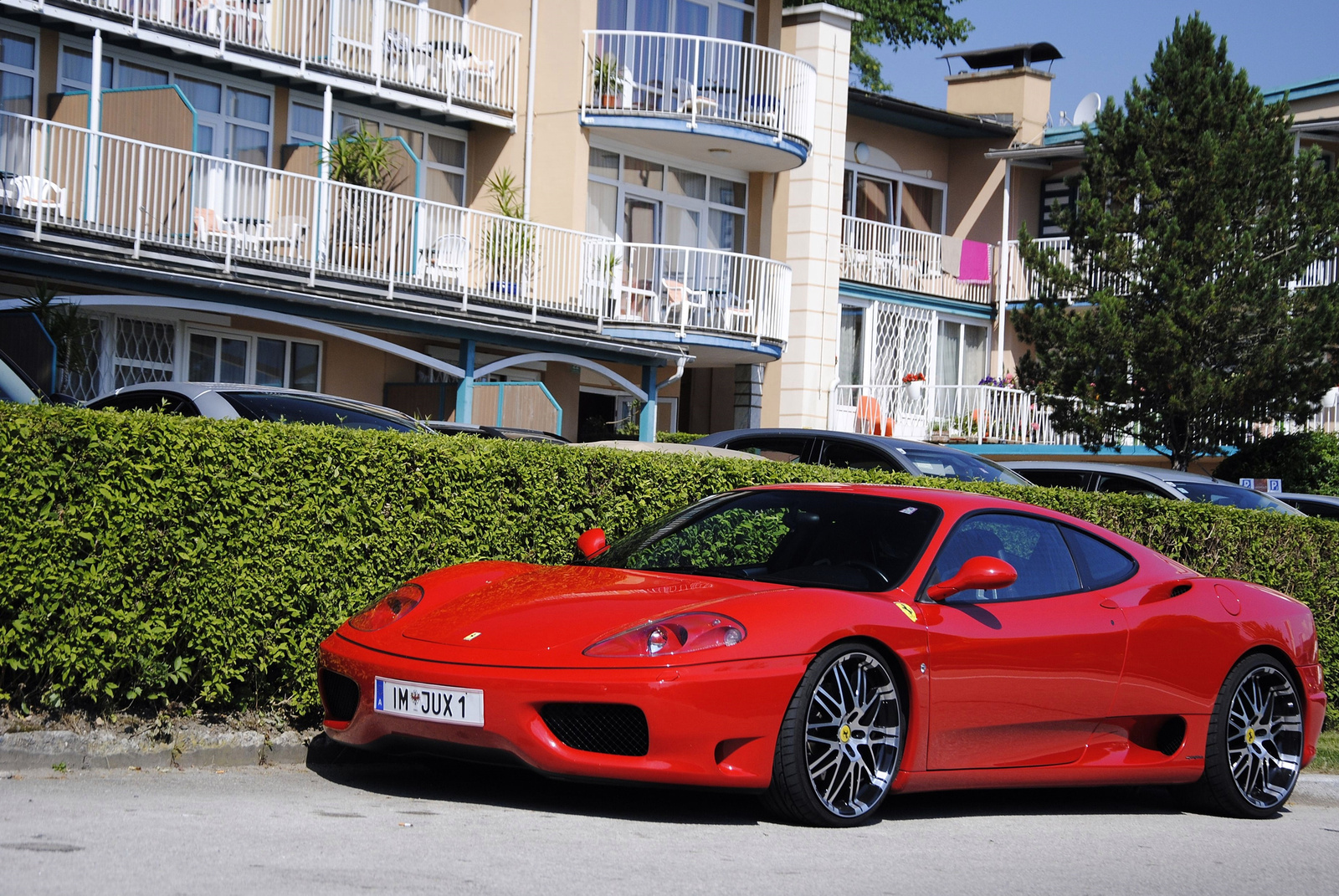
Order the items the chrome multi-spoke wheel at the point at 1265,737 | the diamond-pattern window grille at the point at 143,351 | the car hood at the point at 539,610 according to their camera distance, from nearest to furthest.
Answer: the car hood at the point at 539,610 < the chrome multi-spoke wheel at the point at 1265,737 < the diamond-pattern window grille at the point at 143,351

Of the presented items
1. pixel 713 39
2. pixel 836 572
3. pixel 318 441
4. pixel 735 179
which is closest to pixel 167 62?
pixel 713 39

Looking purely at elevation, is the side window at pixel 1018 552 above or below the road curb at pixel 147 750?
above

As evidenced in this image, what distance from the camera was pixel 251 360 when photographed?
19.8 meters

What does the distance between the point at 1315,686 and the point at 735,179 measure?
2012 centimetres

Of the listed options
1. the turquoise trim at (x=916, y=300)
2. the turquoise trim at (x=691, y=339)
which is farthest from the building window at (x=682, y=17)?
the turquoise trim at (x=916, y=300)

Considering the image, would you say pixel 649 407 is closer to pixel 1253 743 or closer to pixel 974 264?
pixel 974 264

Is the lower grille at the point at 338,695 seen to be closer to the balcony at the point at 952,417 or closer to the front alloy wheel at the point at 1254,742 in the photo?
the front alloy wheel at the point at 1254,742

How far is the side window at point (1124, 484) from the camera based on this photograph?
1449 centimetres

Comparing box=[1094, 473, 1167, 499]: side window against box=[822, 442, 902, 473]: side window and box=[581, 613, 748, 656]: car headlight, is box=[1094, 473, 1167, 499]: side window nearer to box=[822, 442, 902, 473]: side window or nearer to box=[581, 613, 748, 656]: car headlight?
box=[822, 442, 902, 473]: side window

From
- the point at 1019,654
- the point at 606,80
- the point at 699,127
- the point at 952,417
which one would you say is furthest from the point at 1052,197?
the point at 1019,654

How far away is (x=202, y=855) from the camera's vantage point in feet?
15.4

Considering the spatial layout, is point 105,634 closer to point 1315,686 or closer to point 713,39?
point 1315,686

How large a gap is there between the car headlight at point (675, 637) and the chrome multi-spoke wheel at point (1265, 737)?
119 inches

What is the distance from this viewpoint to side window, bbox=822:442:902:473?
43.6 feet
